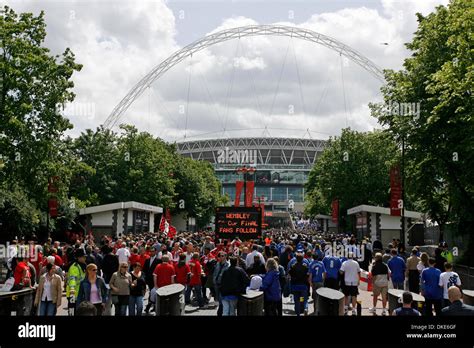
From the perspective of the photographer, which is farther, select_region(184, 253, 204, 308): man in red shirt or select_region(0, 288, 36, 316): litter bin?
select_region(184, 253, 204, 308): man in red shirt

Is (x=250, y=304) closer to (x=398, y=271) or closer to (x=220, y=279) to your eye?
(x=220, y=279)

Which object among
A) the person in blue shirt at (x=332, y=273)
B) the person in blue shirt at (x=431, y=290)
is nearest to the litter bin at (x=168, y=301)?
the person in blue shirt at (x=332, y=273)

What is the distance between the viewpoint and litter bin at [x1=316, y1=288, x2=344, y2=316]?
45.6 feet

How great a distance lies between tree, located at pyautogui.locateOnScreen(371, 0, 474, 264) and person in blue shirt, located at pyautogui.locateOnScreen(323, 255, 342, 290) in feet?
40.6

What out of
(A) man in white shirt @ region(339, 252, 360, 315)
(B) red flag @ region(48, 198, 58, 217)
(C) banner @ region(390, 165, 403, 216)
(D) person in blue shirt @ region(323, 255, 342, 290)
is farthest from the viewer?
(C) banner @ region(390, 165, 403, 216)

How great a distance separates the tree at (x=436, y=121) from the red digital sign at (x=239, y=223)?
9395 mm

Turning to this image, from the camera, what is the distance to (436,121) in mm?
34000

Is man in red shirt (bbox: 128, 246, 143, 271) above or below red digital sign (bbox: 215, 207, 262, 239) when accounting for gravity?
below

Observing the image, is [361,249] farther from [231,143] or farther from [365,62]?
[231,143]

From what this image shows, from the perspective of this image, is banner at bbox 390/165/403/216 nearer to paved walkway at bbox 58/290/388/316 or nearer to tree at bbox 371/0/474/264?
tree at bbox 371/0/474/264

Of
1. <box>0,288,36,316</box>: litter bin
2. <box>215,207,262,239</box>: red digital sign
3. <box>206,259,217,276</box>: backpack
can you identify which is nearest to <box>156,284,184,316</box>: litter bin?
<box>0,288,36,316</box>: litter bin

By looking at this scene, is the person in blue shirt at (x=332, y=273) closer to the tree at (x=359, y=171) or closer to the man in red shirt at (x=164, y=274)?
the man in red shirt at (x=164, y=274)

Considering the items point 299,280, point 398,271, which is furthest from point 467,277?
point 299,280

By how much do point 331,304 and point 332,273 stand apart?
15.7 ft
